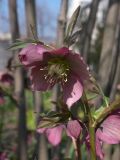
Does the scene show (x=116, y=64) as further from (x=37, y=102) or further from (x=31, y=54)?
(x=31, y=54)

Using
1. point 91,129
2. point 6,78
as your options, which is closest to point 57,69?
point 91,129

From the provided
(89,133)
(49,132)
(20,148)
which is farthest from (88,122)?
(20,148)

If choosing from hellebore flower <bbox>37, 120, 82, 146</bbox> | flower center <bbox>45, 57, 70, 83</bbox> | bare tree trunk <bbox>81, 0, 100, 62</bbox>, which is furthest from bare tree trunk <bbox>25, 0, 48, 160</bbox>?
flower center <bbox>45, 57, 70, 83</bbox>

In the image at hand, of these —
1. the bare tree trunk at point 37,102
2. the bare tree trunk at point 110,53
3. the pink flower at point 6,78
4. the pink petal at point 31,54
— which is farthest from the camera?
the pink flower at point 6,78

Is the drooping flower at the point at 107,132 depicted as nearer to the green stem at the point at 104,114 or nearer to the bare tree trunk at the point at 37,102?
the green stem at the point at 104,114

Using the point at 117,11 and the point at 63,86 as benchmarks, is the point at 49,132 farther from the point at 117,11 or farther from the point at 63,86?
the point at 117,11

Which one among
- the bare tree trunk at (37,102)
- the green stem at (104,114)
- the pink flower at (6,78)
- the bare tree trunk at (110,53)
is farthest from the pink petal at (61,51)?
the pink flower at (6,78)

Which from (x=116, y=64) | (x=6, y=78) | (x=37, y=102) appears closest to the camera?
(x=37, y=102)
